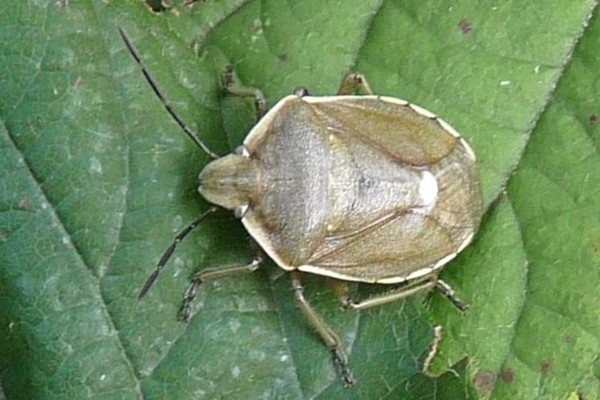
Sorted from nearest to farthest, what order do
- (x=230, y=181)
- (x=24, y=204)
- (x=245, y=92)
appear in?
(x=24, y=204) → (x=230, y=181) → (x=245, y=92)

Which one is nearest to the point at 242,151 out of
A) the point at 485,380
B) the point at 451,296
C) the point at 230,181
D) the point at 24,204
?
Result: the point at 230,181

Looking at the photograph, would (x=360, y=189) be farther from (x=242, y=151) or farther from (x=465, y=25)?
(x=465, y=25)

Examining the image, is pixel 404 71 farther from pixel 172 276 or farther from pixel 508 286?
pixel 172 276

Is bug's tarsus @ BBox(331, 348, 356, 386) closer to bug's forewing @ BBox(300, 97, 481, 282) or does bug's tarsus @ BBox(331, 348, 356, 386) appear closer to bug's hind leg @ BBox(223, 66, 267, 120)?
bug's forewing @ BBox(300, 97, 481, 282)

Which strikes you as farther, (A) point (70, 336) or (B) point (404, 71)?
(B) point (404, 71)

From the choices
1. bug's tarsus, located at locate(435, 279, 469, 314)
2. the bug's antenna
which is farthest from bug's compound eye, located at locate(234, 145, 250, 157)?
bug's tarsus, located at locate(435, 279, 469, 314)

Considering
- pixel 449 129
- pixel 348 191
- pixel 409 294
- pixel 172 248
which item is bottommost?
pixel 409 294

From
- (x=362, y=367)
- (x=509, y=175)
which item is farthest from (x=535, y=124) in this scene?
(x=362, y=367)
